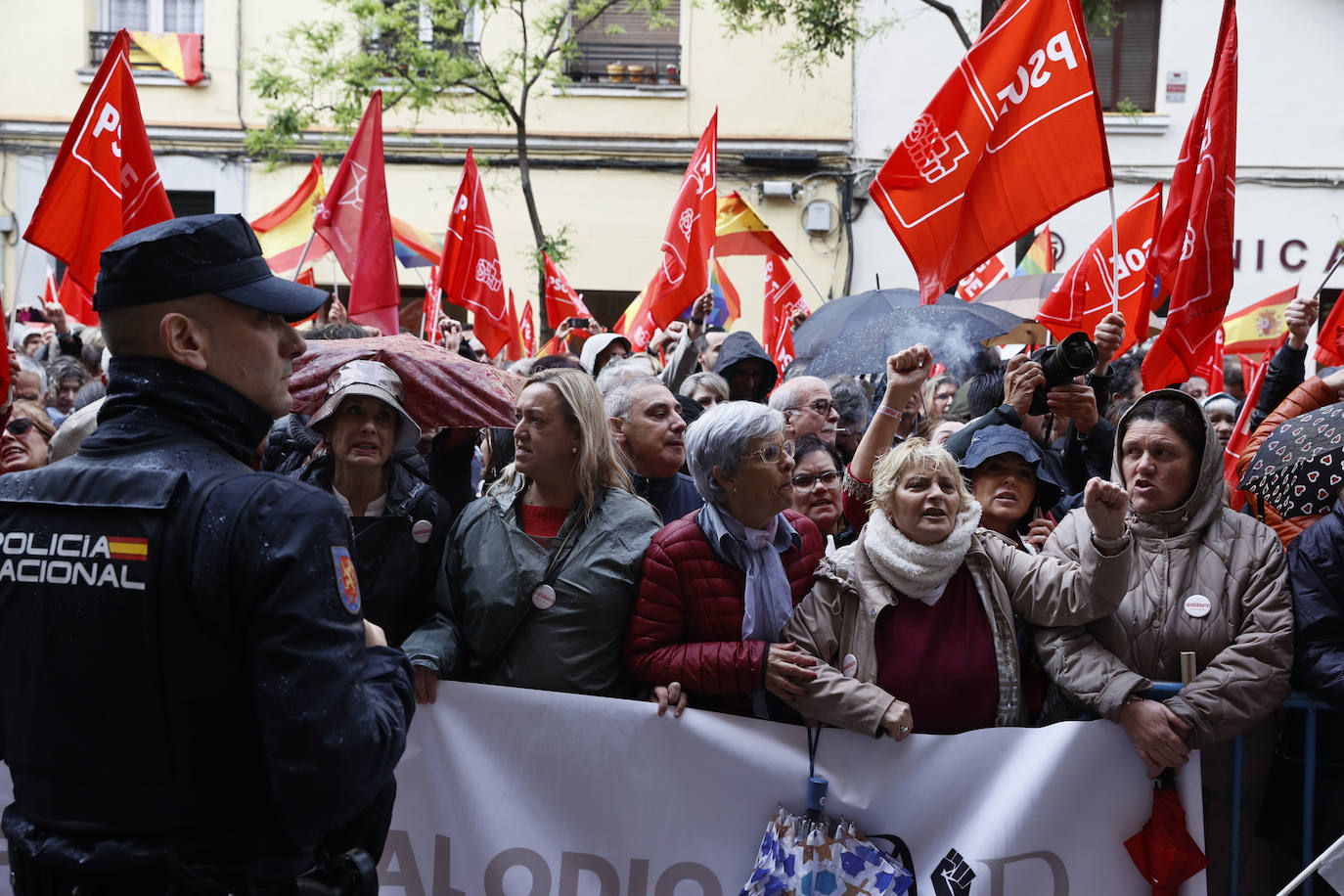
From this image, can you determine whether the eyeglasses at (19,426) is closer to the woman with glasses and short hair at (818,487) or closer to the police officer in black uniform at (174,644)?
the woman with glasses and short hair at (818,487)

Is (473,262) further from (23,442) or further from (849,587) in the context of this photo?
(849,587)

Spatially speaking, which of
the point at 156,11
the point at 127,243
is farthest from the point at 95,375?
the point at 156,11

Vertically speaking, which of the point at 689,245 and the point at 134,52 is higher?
the point at 134,52

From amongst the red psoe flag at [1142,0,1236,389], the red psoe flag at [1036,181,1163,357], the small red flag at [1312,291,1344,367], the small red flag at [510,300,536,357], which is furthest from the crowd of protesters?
the small red flag at [510,300,536,357]

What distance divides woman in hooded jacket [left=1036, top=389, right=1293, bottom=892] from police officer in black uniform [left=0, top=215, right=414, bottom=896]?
2251 millimetres

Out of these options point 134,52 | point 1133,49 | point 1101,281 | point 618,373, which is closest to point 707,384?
point 618,373

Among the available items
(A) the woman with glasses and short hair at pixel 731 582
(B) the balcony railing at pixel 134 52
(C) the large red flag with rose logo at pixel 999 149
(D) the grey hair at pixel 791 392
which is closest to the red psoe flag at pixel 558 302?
(D) the grey hair at pixel 791 392

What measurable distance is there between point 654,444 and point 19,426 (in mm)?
2662

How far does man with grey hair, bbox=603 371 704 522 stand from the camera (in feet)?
15.0

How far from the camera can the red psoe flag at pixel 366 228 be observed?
754 centimetres

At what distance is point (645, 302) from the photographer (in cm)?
973

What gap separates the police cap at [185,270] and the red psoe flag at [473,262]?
273 inches

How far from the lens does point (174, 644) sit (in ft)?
6.28

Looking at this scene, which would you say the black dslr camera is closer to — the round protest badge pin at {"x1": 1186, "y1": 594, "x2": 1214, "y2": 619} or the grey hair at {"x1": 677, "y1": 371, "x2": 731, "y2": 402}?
the round protest badge pin at {"x1": 1186, "y1": 594, "x2": 1214, "y2": 619}
